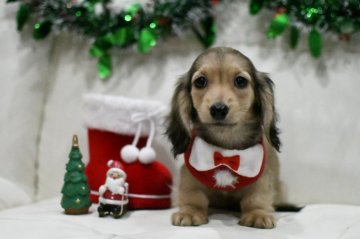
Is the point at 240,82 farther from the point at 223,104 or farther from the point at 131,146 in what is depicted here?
the point at 131,146

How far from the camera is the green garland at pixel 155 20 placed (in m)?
2.09

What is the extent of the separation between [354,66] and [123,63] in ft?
3.65

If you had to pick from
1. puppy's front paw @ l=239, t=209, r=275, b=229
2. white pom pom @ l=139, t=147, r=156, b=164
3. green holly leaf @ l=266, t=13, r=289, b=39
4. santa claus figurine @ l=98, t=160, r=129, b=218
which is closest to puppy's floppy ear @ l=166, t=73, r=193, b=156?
white pom pom @ l=139, t=147, r=156, b=164

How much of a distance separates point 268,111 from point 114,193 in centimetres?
68

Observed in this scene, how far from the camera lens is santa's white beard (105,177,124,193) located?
1.90m

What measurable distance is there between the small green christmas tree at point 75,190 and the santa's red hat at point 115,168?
0.11 m

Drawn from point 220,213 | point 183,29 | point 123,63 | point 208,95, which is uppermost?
point 183,29

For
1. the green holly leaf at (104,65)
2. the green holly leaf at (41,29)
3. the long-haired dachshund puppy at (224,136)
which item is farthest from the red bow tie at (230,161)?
the green holly leaf at (41,29)

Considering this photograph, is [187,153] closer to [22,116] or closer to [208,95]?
[208,95]

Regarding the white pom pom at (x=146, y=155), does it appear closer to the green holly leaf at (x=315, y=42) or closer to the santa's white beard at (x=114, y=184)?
the santa's white beard at (x=114, y=184)

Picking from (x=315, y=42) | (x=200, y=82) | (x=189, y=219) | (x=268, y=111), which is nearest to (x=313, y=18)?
(x=315, y=42)

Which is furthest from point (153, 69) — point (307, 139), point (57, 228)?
point (57, 228)

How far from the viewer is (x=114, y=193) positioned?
1.90m

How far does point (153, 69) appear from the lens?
241 centimetres
